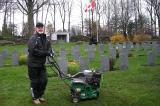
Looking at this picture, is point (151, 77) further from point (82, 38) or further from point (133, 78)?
point (82, 38)

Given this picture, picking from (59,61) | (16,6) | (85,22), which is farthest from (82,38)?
(59,61)

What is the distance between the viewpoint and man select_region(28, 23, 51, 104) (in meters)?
9.26

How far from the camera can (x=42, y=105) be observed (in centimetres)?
958

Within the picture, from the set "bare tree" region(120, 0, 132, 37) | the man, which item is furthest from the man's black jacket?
"bare tree" region(120, 0, 132, 37)

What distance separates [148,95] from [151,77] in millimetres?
3408

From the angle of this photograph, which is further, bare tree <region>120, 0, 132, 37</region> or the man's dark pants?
bare tree <region>120, 0, 132, 37</region>

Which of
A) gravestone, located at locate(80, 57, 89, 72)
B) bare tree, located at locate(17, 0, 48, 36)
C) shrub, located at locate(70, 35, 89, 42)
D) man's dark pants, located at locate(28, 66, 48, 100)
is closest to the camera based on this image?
man's dark pants, located at locate(28, 66, 48, 100)

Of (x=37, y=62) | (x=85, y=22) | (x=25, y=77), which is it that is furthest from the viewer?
(x=85, y=22)

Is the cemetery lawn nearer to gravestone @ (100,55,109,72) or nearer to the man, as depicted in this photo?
the man

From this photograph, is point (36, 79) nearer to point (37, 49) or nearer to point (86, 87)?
point (37, 49)

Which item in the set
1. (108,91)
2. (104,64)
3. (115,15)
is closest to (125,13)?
(115,15)

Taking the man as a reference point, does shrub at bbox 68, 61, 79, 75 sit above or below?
below

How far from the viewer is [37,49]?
9258 mm

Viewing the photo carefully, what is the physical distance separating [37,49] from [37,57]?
0.23 m
